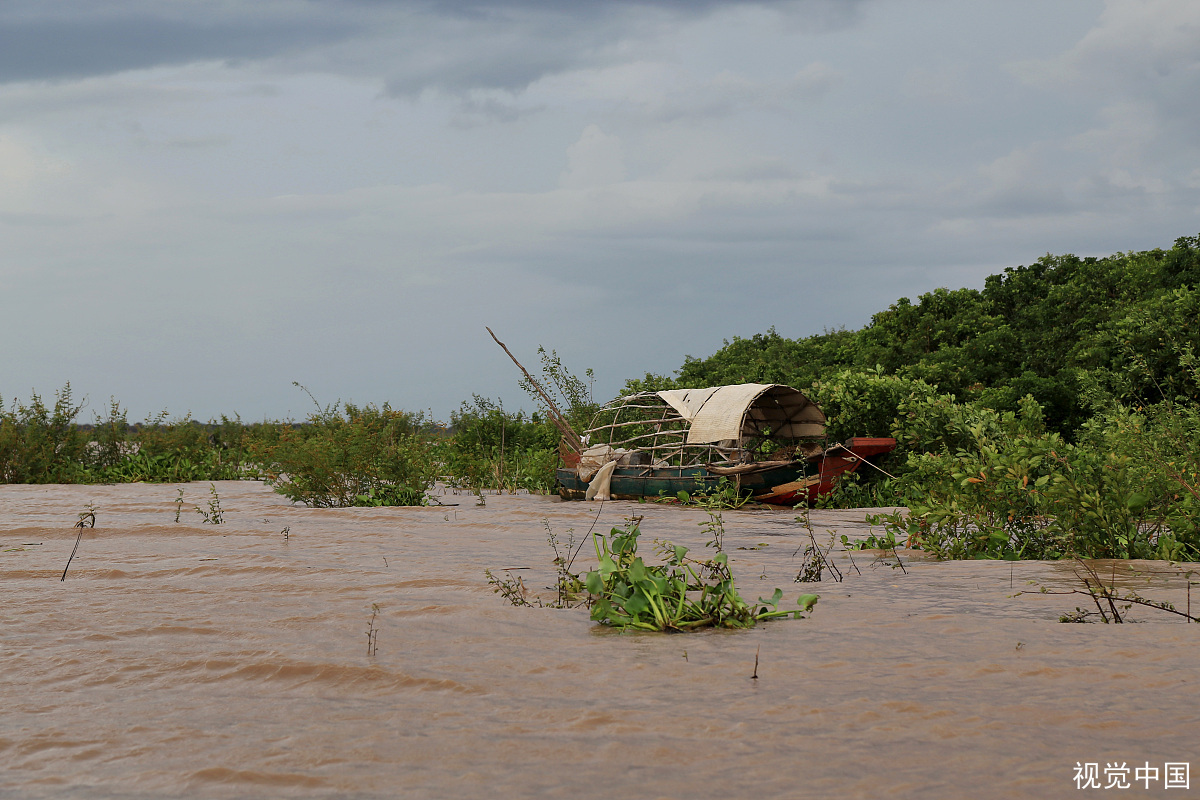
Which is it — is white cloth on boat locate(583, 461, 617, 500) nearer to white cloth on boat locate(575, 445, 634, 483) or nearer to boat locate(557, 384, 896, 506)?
boat locate(557, 384, 896, 506)

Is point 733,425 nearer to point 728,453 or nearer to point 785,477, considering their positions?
point 785,477

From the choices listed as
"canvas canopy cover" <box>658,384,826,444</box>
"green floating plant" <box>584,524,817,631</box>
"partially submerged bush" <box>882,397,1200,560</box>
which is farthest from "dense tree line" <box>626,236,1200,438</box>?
"green floating plant" <box>584,524,817,631</box>

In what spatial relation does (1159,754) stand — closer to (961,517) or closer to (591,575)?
(591,575)

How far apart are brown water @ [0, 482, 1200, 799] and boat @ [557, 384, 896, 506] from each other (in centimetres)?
725

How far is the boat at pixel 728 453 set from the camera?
13.3 metres

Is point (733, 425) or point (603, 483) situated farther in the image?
point (603, 483)

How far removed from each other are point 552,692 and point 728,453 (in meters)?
11.9

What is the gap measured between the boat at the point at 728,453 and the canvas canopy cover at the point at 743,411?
17mm

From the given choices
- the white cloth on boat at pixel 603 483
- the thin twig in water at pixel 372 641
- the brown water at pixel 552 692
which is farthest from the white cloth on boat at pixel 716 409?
the thin twig in water at pixel 372 641

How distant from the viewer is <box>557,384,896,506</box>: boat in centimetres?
1327

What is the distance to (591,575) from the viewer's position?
4.56 metres

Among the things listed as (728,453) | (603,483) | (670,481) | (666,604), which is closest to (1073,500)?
(666,604)

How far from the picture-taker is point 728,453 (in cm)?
1491

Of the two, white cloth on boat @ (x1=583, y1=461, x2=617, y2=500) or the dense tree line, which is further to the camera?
the dense tree line
